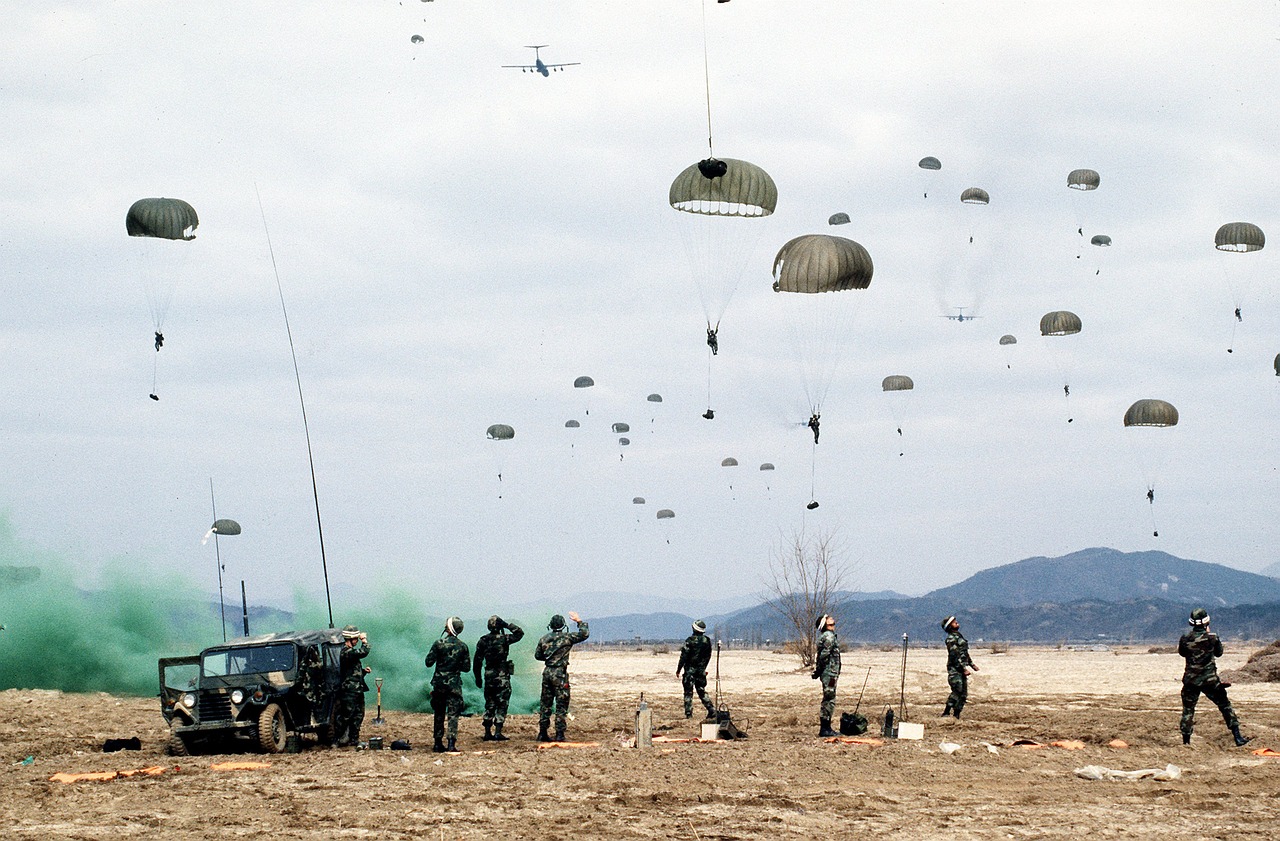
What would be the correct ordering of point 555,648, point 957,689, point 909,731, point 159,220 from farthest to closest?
point 159,220 → point 957,689 → point 555,648 → point 909,731

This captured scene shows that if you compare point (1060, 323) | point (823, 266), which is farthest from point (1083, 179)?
point (823, 266)

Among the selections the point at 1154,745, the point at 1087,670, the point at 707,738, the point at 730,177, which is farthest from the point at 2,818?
the point at 1087,670

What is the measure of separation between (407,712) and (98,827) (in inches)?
527

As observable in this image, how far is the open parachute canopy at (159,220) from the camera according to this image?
93.5 ft

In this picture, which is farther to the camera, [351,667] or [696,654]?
[696,654]

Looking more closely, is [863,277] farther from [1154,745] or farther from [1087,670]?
[1087,670]

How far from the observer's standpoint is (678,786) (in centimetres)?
1442

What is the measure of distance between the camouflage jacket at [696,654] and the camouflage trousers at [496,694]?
3034 mm

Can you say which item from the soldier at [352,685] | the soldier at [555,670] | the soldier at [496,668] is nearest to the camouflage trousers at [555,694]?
the soldier at [555,670]

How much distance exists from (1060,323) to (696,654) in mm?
25199

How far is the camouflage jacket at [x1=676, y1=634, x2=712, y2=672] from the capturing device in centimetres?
2138

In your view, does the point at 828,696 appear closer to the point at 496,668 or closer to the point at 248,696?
the point at 496,668

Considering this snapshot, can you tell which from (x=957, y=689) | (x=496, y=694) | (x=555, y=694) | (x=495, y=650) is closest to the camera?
(x=555, y=694)

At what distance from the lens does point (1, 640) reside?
1196 inches
